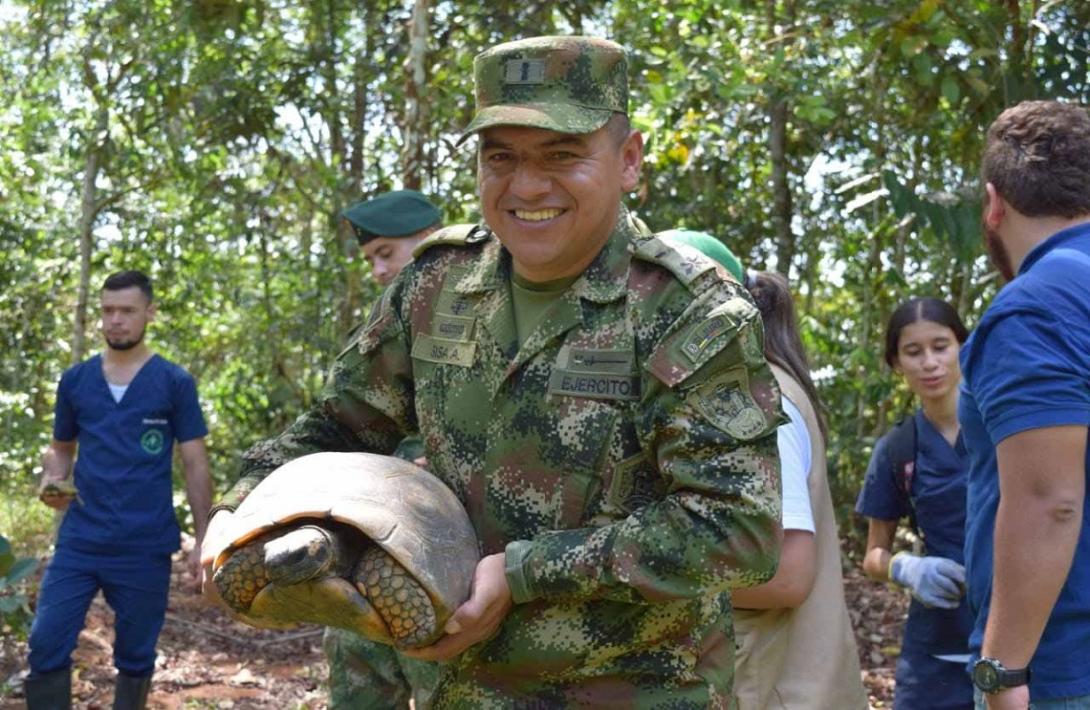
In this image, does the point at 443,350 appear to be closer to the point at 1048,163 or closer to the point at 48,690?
the point at 1048,163

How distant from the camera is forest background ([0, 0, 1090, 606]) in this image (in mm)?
6957

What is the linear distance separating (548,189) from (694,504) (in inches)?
22.3

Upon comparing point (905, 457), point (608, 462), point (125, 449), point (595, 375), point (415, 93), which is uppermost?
point (415, 93)

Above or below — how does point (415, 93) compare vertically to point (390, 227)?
above

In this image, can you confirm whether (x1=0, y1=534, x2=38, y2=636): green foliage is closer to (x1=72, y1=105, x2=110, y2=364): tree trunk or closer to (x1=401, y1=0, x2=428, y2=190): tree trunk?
(x1=401, y1=0, x2=428, y2=190): tree trunk

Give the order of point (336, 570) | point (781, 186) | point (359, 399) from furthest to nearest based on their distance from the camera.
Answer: point (781, 186), point (359, 399), point (336, 570)

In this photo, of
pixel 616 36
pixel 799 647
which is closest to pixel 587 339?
pixel 799 647

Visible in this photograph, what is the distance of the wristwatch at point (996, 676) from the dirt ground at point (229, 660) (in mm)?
Answer: 4048

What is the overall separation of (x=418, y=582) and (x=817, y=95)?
18.7 feet

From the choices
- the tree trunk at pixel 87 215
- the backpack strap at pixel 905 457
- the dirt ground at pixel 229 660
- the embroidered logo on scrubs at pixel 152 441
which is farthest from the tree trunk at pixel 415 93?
the backpack strap at pixel 905 457

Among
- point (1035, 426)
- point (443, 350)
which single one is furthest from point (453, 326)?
point (1035, 426)

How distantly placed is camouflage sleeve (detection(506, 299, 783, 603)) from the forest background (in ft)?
13.0

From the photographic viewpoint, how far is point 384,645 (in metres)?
4.08

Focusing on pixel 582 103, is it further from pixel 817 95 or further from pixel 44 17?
pixel 44 17
